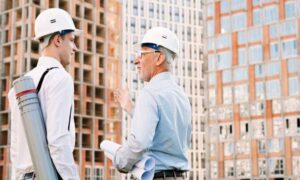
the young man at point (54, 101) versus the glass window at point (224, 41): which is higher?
the glass window at point (224, 41)

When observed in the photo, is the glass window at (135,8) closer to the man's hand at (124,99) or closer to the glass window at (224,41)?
the glass window at (224,41)

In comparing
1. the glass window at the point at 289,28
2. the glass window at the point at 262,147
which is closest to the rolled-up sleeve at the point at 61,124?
the glass window at the point at 262,147

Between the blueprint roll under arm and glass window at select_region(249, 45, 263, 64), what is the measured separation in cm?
7654

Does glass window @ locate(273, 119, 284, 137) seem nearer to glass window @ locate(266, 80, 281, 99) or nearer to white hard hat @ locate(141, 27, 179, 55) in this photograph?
glass window @ locate(266, 80, 281, 99)

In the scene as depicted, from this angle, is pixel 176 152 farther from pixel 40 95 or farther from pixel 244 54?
pixel 244 54

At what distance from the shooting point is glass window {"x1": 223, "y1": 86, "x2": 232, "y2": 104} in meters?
81.5

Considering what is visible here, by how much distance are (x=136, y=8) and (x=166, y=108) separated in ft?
416

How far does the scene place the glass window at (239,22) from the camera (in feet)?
271

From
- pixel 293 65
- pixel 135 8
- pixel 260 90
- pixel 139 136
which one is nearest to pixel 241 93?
pixel 260 90

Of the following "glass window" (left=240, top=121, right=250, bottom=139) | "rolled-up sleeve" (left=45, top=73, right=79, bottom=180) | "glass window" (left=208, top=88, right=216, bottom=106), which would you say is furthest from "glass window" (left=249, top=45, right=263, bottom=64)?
"rolled-up sleeve" (left=45, top=73, right=79, bottom=180)

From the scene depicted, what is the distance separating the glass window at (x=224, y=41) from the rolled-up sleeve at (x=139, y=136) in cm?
7868

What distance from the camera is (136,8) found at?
13112 centimetres

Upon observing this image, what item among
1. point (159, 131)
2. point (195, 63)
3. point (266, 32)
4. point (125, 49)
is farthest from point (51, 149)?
point (195, 63)

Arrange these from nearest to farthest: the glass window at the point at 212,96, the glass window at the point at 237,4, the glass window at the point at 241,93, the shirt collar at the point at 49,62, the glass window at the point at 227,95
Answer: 1. the shirt collar at the point at 49,62
2. the glass window at the point at 241,93
3. the glass window at the point at 227,95
4. the glass window at the point at 212,96
5. the glass window at the point at 237,4
